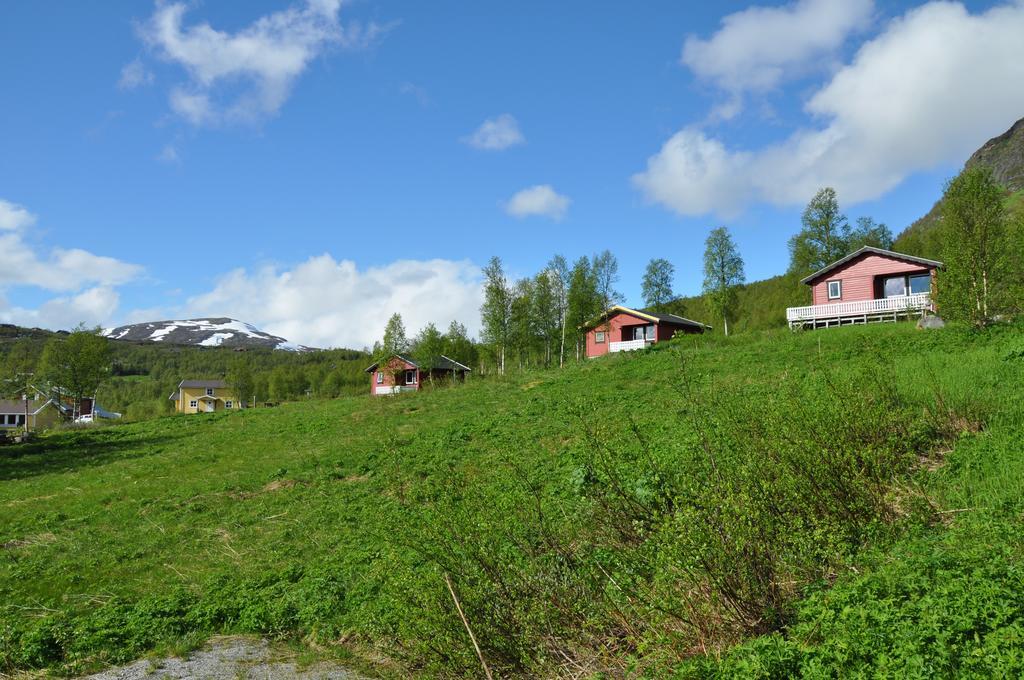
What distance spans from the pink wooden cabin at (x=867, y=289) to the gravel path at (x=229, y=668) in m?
31.7

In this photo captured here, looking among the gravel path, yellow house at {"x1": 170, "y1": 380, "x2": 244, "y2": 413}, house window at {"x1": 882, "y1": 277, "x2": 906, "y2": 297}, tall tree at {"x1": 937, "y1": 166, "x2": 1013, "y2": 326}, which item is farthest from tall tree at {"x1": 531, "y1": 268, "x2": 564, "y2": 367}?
yellow house at {"x1": 170, "y1": 380, "x2": 244, "y2": 413}

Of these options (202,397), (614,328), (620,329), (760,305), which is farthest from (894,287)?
(202,397)

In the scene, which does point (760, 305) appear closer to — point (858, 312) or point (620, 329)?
point (620, 329)

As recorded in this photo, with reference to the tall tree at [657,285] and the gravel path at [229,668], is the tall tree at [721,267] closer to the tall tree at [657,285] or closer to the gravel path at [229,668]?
the tall tree at [657,285]

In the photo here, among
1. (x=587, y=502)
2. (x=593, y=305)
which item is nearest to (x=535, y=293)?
(x=593, y=305)

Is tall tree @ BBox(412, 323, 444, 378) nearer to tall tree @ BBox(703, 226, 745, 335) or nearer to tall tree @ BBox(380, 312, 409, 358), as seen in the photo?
tall tree @ BBox(380, 312, 409, 358)

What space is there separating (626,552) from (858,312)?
3243cm

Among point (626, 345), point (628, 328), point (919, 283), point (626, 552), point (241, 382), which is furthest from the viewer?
point (241, 382)

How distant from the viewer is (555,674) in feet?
17.1

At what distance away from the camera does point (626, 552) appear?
6.07 m

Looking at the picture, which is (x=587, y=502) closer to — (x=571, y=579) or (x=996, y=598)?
(x=571, y=579)

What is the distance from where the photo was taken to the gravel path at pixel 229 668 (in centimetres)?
687

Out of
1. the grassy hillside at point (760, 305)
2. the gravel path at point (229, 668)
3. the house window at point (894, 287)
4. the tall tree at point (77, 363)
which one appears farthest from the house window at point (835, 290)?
the tall tree at point (77, 363)

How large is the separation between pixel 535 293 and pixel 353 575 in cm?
4836
